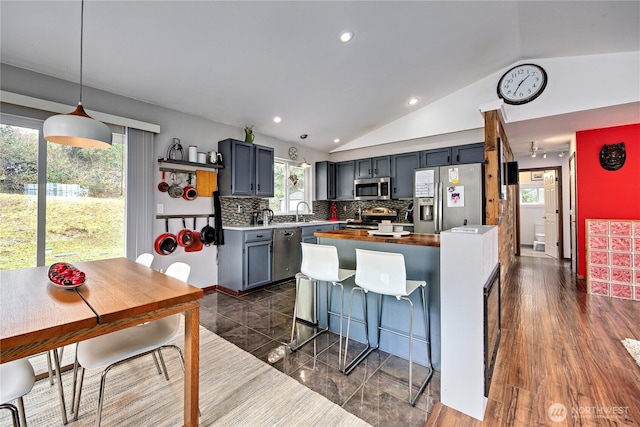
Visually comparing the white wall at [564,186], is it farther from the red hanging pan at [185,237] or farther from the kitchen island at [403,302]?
the red hanging pan at [185,237]

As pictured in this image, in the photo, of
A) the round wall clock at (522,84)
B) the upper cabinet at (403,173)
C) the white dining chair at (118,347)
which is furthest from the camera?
the upper cabinet at (403,173)

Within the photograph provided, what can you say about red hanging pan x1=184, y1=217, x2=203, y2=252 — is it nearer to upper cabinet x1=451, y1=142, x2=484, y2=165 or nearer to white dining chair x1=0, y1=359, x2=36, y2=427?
white dining chair x1=0, y1=359, x2=36, y2=427

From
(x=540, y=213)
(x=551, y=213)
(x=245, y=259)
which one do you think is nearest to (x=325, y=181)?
(x=245, y=259)

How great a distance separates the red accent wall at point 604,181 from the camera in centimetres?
368

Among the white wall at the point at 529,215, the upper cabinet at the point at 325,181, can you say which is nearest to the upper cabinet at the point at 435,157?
the upper cabinet at the point at 325,181

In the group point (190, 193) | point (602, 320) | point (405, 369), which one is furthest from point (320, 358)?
point (602, 320)

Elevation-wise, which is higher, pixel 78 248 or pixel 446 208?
pixel 446 208

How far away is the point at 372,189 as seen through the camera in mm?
5082

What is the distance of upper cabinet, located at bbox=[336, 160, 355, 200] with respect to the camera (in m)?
5.45

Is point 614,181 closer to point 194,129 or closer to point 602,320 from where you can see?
point 602,320

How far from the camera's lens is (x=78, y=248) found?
2725 millimetres

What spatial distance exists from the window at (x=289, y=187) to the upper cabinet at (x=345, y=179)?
634 millimetres

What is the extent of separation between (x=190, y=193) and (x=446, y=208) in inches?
143

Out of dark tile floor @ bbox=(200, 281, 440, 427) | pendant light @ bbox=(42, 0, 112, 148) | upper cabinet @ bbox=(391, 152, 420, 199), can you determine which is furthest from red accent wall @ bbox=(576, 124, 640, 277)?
pendant light @ bbox=(42, 0, 112, 148)
